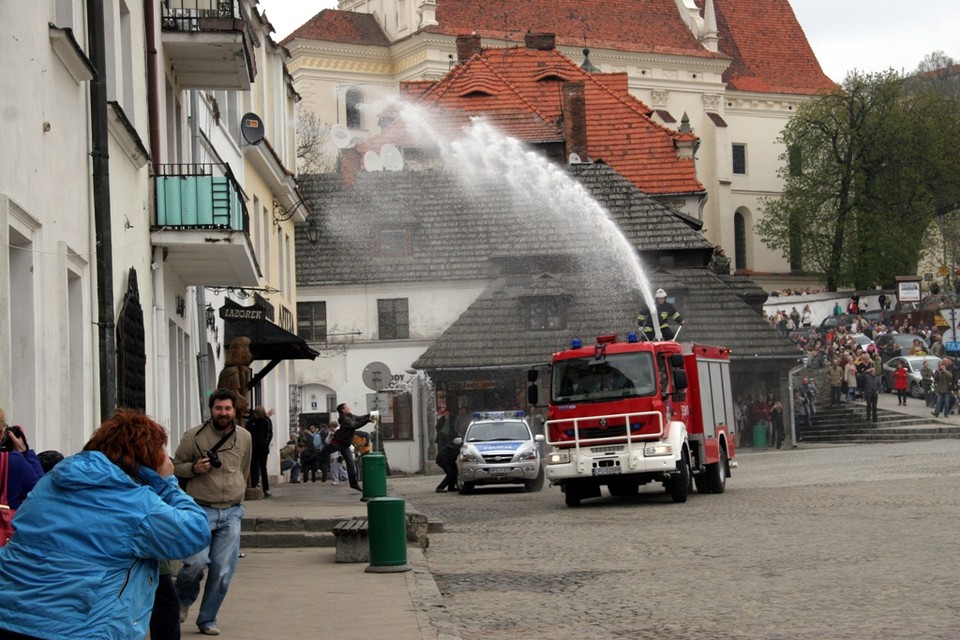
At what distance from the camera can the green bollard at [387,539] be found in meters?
15.4

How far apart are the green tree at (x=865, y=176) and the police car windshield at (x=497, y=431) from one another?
61.3m

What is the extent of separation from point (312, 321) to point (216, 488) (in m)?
42.8

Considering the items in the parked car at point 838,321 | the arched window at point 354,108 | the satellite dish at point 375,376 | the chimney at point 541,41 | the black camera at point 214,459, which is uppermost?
the arched window at point 354,108

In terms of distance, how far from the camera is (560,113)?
69312mm

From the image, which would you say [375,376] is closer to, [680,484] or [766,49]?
[680,484]

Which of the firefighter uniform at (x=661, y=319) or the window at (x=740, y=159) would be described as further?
the window at (x=740, y=159)

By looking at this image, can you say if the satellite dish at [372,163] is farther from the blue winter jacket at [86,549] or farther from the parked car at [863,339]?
the blue winter jacket at [86,549]

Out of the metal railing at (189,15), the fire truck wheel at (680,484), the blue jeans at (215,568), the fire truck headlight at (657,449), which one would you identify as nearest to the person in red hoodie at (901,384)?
the fire truck wheel at (680,484)

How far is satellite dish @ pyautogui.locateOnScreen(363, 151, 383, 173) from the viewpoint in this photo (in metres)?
57.6

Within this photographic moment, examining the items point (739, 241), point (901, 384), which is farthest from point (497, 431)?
point (739, 241)

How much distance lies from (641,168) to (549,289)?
16.4 metres

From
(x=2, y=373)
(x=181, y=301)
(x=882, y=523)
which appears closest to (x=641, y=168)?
(x=181, y=301)

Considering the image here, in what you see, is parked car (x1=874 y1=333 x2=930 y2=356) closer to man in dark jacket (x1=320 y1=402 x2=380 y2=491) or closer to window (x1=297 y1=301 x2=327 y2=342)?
window (x1=297 y1=301 x2=327 y2=342)

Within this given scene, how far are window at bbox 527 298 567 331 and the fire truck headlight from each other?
26573 mm
